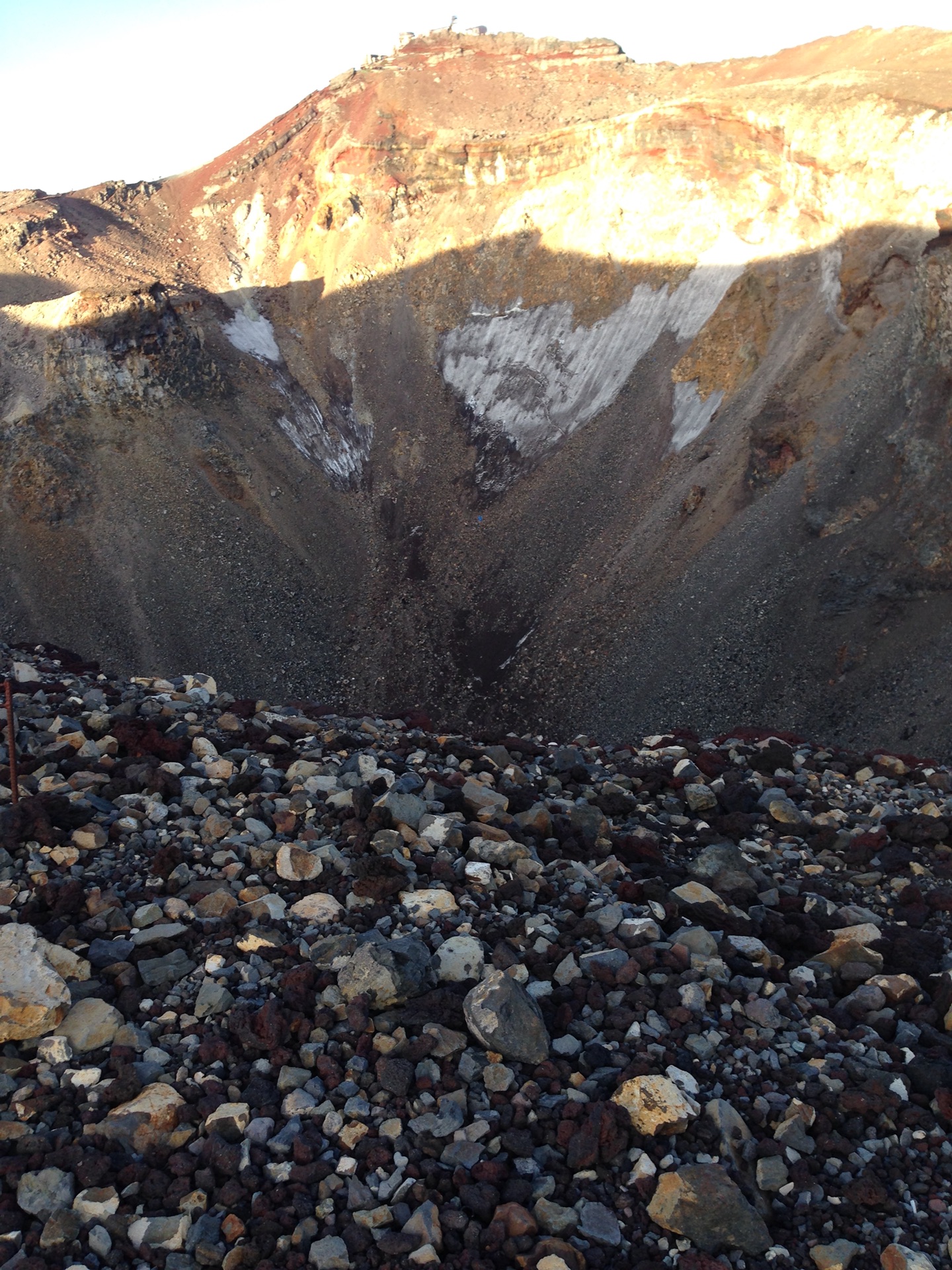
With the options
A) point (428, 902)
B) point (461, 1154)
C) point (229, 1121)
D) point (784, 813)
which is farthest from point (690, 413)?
point (229, 1121)

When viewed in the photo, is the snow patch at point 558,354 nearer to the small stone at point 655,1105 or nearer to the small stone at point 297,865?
the small stone at point 297,865

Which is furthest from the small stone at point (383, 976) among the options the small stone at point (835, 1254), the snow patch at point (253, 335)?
the snow patch at point (253, 335)

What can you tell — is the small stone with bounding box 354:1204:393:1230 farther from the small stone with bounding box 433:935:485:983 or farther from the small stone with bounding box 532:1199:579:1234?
the small stone with bounding box 433:935:485:983

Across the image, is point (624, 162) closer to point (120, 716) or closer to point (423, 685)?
point (423, 685)

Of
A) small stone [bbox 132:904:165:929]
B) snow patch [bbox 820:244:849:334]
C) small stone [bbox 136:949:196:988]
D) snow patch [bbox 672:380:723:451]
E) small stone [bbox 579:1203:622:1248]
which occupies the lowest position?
small stone [bbox 579:1203:622:1248]

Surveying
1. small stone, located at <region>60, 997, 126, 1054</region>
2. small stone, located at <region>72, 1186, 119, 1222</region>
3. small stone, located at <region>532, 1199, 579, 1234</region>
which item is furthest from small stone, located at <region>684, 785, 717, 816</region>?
small stone, located at <region>72, 1186, 119, 1222</region>

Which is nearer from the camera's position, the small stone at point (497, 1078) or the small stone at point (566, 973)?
the small stone at point (497, 1078)
